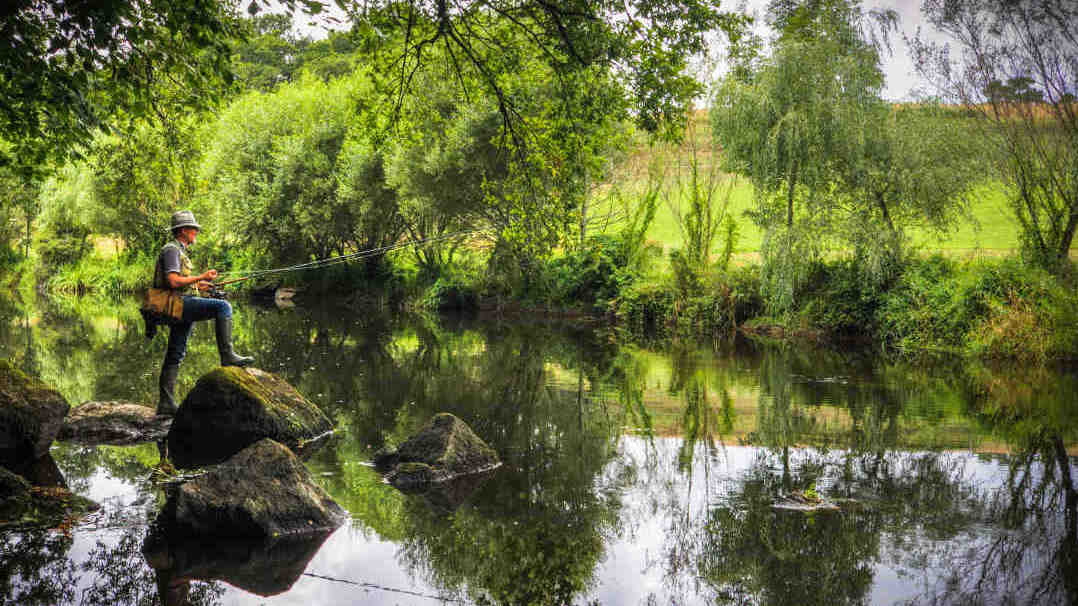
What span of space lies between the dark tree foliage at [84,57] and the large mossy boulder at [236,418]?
3313 mm

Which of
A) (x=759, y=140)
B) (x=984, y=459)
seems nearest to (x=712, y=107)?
(x=759, y=140)

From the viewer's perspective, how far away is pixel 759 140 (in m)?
24.0

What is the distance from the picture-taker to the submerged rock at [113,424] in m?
10.8

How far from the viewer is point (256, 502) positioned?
23.7ft

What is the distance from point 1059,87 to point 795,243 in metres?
7.01

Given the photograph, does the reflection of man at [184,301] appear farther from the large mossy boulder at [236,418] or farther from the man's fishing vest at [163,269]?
the large mossy boulder at [236,418]

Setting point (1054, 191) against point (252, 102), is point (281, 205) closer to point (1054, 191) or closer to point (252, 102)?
point (252, 102)

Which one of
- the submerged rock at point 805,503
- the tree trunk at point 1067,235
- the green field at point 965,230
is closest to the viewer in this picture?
the submerged rock at point 805,503

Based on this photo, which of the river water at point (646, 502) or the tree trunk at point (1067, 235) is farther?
the tree trunk at point (1067, 235)

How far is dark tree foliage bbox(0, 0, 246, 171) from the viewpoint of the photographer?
855 centimetres

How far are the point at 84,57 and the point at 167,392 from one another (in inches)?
172

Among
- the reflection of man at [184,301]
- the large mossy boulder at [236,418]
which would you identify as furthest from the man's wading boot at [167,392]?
the large mossy boulder at [236,418]

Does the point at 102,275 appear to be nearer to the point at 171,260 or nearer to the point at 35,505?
the point at 171,260

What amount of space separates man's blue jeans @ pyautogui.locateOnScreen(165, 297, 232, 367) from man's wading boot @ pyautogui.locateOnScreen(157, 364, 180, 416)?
0.09 meters
